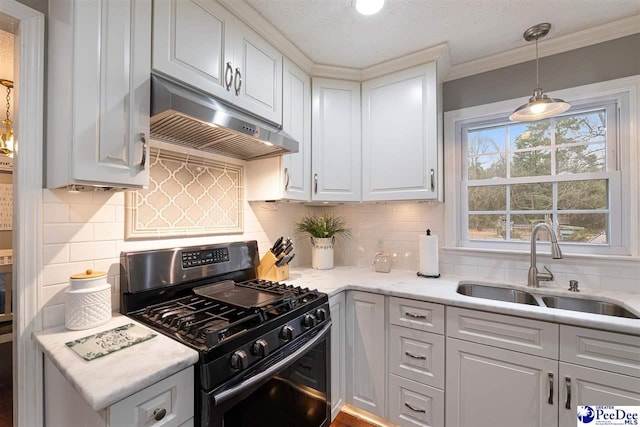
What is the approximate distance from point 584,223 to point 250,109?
221 centimetres

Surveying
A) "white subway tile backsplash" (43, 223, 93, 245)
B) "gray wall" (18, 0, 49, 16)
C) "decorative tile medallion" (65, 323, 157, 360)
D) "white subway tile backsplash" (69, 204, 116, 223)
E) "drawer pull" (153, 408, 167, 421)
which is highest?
"gray wall" (18, 0, 49, 16)

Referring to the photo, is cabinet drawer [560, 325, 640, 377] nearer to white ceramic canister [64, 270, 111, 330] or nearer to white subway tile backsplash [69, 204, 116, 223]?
A: white ceramic canister [64, 270, 111, 330]

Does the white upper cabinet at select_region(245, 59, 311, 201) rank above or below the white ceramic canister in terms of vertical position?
above

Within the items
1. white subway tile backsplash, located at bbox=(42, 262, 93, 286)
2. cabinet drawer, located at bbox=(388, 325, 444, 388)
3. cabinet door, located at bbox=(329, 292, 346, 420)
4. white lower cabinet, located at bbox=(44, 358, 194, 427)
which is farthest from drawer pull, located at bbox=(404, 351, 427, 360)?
white subway tile backsplash, located at bbox=(42, 262, 93, 286)

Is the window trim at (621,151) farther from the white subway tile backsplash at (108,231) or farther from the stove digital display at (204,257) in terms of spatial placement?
the white subway tile backsplash at (108,231)

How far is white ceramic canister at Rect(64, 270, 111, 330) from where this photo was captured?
1071mm

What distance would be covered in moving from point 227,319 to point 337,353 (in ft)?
2.98

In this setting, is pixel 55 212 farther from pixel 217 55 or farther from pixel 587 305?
pixel 587 305

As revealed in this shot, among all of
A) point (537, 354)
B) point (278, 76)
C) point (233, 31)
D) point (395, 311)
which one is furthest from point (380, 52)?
point (537, 354)

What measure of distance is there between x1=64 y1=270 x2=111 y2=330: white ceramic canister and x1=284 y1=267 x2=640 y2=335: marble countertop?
1.01 meters

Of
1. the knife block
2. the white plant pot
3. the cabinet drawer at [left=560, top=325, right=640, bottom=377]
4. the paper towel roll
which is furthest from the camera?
the white plant pot

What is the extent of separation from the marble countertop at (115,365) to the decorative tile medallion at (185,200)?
0.57 m

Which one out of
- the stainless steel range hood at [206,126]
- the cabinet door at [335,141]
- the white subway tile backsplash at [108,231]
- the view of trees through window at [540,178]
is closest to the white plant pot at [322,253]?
the cabinet door at [335,141]

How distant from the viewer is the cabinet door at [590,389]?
1.18 meters
